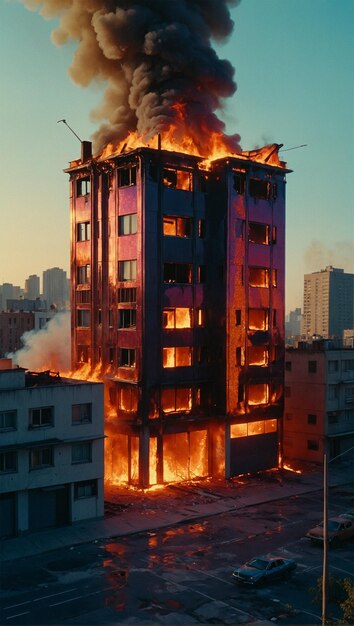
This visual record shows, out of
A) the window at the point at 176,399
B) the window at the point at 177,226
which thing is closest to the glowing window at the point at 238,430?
the window at the point at 176,399

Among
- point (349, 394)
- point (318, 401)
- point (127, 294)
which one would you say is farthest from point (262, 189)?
point (349, 394)

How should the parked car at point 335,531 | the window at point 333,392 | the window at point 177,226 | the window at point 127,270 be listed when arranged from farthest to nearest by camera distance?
the window at point 333,392 → the window at point 177,226 → the window at point 127,270 → the parked car at point 335,531

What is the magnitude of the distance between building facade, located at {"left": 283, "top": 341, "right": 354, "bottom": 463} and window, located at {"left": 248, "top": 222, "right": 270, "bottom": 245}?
12.5 meters

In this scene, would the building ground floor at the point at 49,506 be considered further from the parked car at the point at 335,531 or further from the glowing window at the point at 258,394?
the glowing window at the point at 258,394

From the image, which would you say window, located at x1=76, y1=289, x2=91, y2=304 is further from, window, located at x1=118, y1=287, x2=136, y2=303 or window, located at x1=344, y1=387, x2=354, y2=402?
window, located at x1=344, y1=387, x2=354, y2=402

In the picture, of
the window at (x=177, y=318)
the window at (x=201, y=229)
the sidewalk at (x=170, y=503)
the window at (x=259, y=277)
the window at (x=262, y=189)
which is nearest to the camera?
the sidewalk at (x=170, y=503)

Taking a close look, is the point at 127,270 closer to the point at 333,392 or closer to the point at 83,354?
the point at 83,354

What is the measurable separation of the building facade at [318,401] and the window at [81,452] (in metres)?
27.8

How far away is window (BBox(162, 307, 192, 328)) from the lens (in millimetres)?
56219

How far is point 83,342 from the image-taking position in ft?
205

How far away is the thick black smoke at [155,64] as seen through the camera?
56.4 metres

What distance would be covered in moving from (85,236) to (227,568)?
116ft

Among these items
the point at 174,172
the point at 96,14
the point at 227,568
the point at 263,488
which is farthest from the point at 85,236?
the point at 227,568

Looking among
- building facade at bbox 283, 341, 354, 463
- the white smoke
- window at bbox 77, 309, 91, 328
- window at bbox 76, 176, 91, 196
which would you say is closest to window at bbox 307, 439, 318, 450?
building facade at bbox 283, 341, 354, 463
